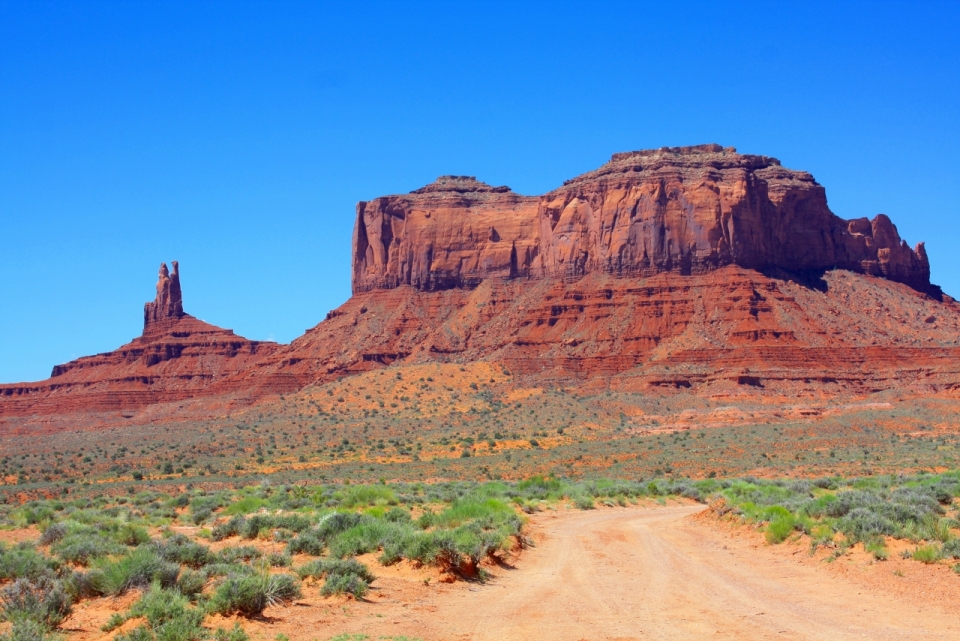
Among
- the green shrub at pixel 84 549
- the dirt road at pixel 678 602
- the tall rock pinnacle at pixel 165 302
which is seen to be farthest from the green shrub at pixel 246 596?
the tall rock pinnacle at pixel 165 302

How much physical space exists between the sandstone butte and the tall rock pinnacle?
14452mm

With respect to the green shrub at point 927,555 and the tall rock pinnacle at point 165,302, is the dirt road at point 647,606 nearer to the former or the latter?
the green shrub at point 927,555

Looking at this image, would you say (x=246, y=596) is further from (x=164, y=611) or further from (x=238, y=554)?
(x=238, y=554)

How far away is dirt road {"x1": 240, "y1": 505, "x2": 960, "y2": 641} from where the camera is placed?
44.2 ft

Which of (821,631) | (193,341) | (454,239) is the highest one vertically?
(454,239)

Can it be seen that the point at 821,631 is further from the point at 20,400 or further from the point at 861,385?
the point at 20,400

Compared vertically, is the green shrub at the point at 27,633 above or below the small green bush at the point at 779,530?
above

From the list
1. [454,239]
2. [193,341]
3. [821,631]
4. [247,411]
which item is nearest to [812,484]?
[821,631]

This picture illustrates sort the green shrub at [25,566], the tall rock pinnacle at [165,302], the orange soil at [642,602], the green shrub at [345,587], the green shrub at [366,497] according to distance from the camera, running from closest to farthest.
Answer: the orange soil at [642,602], the green shrub at [25,566], the green shrub at [345,587], the green shrub at [366,497], the tall rock pinnacle at [165,302]

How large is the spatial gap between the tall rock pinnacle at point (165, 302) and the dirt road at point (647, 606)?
136 meters

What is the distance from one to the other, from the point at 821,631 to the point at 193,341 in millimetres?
134792

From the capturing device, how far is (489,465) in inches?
2103

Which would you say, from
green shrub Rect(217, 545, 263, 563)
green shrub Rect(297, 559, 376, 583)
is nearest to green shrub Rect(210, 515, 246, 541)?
green shrub Rect(217, 545, 263, 563)

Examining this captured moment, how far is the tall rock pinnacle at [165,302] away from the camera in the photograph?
148875 millimetres
